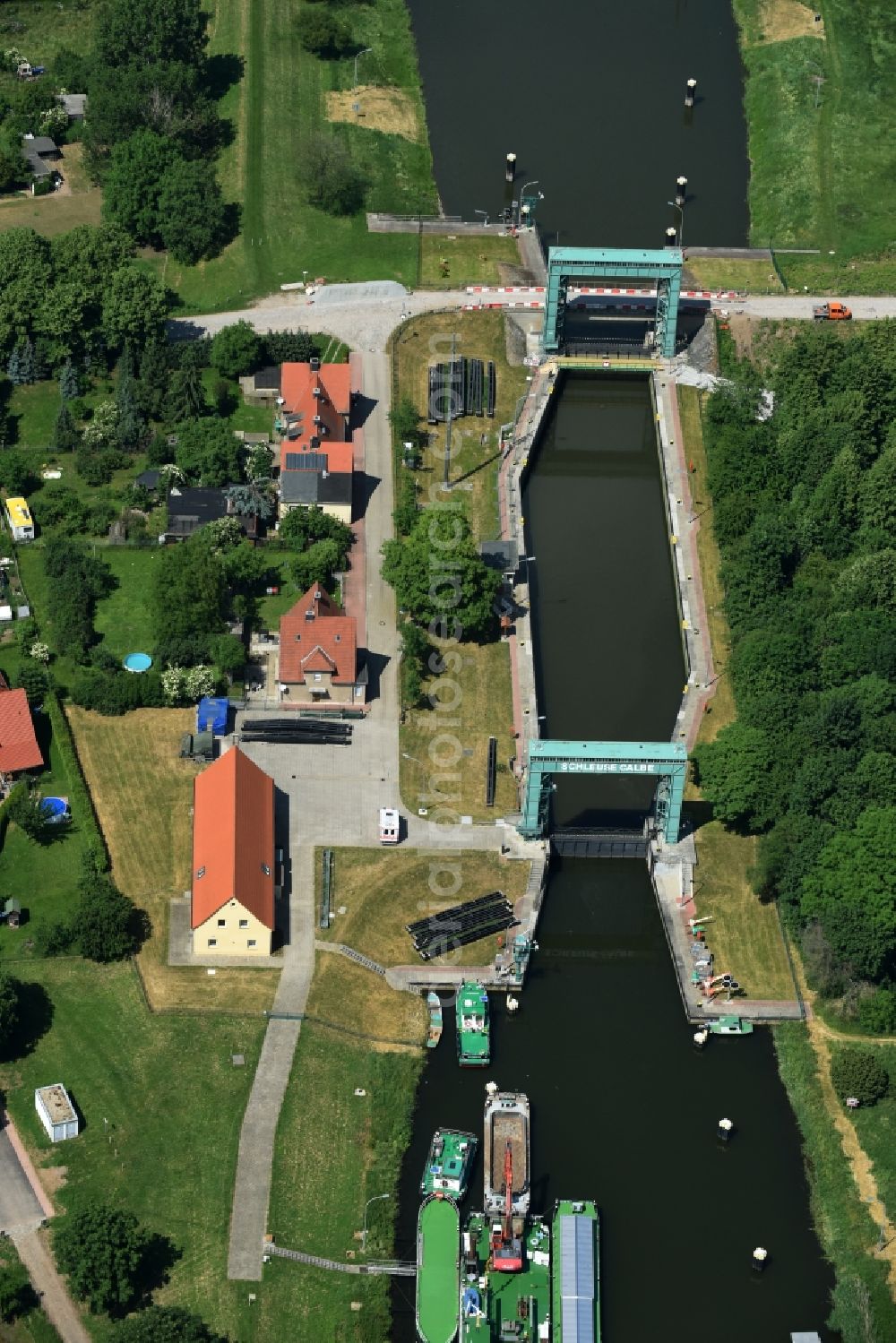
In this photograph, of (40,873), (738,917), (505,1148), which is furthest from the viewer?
(738,917)

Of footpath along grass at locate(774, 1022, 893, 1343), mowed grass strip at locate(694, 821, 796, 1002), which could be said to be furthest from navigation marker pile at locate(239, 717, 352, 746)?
footpath along grass at locate(774, 1022, 893, 1343)

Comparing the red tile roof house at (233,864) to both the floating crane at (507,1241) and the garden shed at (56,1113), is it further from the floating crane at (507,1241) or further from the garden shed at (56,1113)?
the floating crane at (507,1241)

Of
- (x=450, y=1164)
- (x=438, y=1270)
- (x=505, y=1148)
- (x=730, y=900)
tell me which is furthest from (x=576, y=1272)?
(x=730, y=900)

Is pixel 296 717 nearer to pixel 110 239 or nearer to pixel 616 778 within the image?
pixel 616 778

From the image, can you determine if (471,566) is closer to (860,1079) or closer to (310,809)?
(310,809)

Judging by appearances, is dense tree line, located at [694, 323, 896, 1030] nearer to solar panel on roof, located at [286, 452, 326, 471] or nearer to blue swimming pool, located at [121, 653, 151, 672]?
solar panel on roof, located at [286, 452, 326, 471]

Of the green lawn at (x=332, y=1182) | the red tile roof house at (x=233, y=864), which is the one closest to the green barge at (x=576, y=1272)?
the green lawn at (x=332, y=1182)

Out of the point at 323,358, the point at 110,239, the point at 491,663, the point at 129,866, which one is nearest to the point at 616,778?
the point at 491,663
